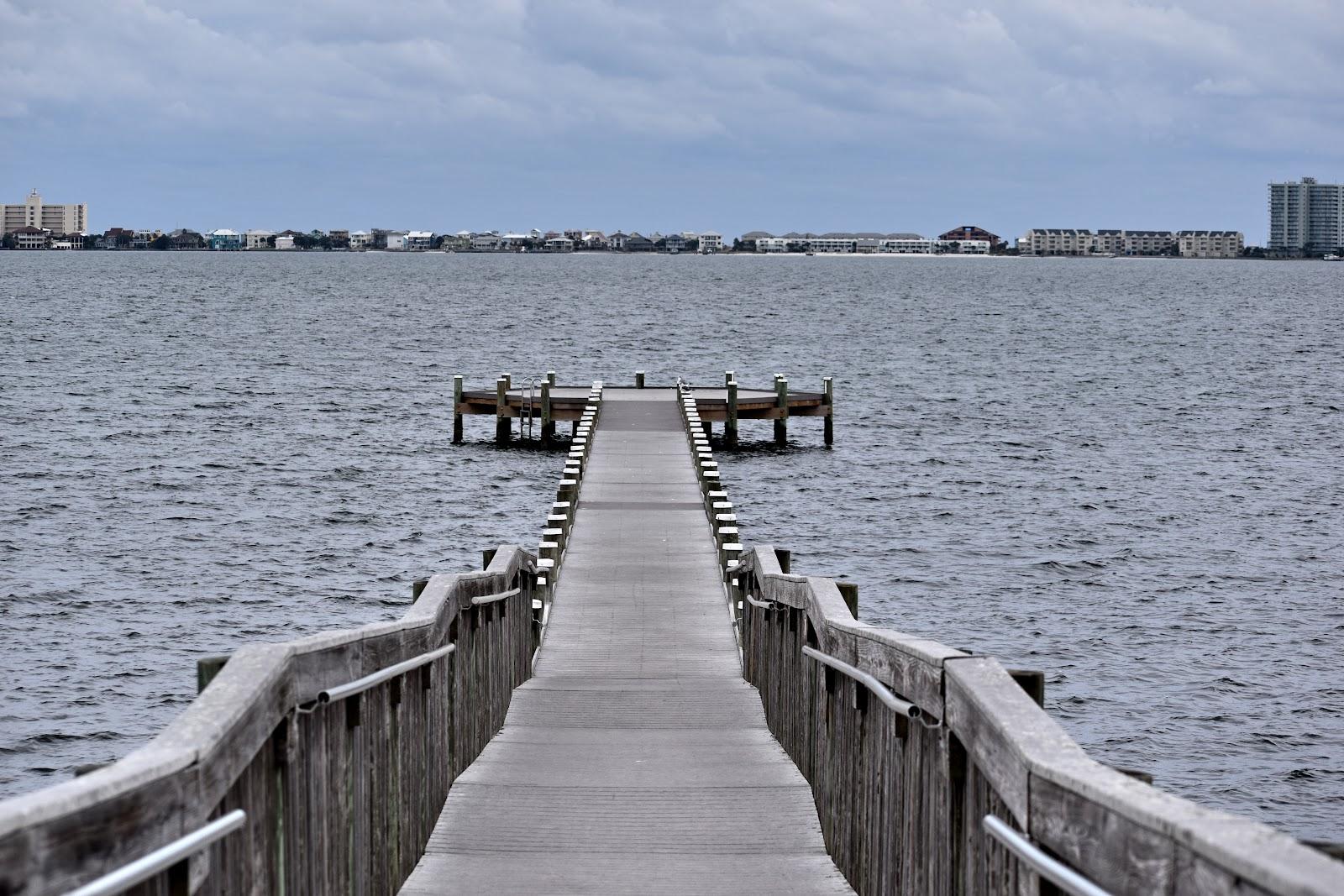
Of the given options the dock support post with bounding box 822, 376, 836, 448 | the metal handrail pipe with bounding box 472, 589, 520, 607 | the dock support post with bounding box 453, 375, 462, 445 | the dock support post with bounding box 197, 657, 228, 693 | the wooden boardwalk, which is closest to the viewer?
the dock support post with bounding box 197, 657, 228, 693

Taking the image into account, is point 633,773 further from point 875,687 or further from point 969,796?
point 969,796

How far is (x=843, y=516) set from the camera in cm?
4009

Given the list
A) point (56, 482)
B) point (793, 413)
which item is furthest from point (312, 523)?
point (793, 413)

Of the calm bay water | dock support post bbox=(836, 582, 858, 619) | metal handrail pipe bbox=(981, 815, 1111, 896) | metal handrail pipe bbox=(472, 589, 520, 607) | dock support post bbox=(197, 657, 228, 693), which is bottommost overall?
the calm bay water

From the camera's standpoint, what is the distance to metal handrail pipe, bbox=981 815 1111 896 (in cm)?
352

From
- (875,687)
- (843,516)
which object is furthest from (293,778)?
(843,516)

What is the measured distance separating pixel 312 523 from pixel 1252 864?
119 ft

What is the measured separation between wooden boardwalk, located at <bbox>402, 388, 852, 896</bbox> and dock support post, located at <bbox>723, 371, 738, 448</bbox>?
26.3 meters

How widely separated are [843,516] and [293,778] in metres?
35.2

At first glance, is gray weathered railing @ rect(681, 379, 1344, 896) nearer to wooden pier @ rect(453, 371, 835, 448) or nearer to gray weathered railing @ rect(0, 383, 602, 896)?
gray weathered railing @ rect(0, 383, 602, 896)

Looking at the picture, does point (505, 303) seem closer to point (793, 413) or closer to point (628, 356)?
point (628, 356)

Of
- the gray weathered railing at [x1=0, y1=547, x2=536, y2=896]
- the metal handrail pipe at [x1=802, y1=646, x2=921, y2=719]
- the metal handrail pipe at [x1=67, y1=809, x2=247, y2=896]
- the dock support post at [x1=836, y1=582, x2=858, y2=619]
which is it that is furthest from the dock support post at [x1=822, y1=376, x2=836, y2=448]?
the metal handrail pipe at [x1=67, y1=809, x2=247, y2=896]

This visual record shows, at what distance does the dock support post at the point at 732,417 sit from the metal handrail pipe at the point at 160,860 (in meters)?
42.8

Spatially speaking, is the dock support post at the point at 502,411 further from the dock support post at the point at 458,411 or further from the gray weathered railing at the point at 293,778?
the gray weathered railing at the point at 293,778
